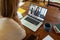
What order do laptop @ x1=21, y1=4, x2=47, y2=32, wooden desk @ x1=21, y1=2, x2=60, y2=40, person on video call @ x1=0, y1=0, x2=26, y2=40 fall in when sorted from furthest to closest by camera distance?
laptop @ x1=21, y1=4, x2=47, y2=32
wooden desk @ x1=21, y1=2, x2=60, y2=40
person on video call @ x1=0, y1=0, x2=26, y2=40

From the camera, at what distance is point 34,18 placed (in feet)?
4.58

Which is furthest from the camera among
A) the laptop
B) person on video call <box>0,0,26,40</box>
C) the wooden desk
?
the laptop

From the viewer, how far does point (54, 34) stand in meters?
1.21

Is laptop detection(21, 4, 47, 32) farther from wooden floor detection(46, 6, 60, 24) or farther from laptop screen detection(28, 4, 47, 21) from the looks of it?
wooden floor detection(46, 6, 60, 24)

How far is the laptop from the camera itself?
4.31ft

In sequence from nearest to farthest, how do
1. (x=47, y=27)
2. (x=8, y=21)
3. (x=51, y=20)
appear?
(x=8, y=21), (x=47, y=27), (x=51, y=20)

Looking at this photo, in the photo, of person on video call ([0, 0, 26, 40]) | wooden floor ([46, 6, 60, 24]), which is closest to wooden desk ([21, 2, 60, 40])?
wooden floor ([46, 6, 60, 24])

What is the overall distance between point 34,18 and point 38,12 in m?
0.10

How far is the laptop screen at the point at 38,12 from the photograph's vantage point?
4.48 ft

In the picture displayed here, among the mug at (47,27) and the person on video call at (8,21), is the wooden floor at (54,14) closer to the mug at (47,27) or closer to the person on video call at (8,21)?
the mug at (47,27)

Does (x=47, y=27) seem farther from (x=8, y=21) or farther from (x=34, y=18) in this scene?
(x=8, y=21)

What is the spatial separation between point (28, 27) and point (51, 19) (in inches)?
13.2

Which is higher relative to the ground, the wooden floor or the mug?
the wooden floor

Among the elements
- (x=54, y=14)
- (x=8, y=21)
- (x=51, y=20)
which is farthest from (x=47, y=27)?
(x=8, y=21)
